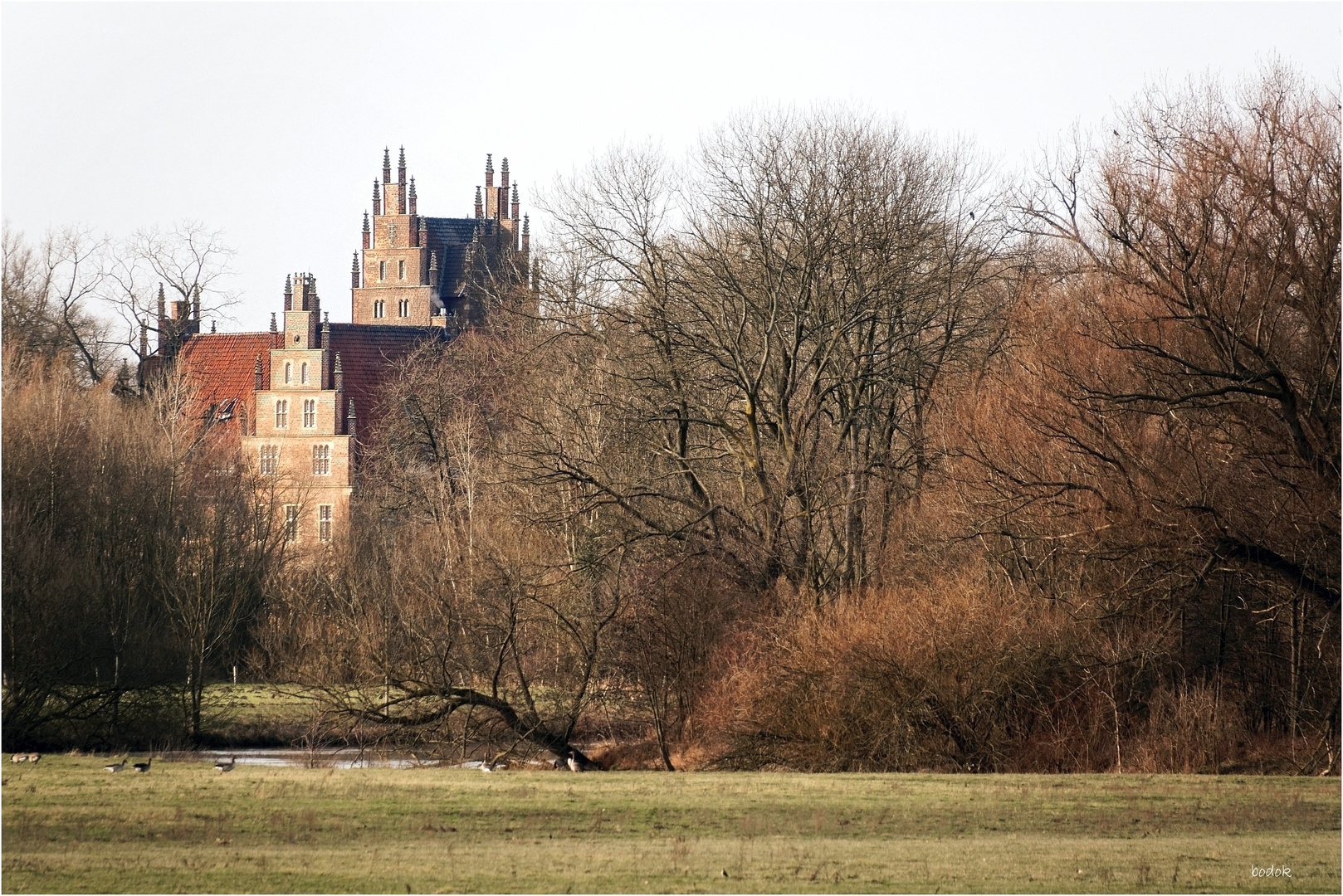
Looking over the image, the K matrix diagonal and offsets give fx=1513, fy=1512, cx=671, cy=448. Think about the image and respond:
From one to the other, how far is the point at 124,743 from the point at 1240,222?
71.2 ft

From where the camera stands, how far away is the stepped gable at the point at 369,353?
73750 millimetres

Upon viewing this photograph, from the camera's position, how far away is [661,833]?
13.6 m

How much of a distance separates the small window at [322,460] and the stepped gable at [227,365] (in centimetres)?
757

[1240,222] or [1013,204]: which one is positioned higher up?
[1013,204]

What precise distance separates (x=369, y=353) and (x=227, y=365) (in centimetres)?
839

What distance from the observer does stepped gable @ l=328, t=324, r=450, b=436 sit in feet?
242

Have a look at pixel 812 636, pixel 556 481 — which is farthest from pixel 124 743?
pixel 812 636

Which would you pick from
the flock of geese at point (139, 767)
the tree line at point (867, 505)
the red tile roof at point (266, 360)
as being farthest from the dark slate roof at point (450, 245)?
the flock of geese at point (139, 767)

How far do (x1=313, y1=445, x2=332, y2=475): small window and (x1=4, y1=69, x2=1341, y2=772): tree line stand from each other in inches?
1199

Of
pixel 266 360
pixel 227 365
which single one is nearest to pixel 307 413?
pixel 266 360

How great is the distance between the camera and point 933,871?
1150 cm

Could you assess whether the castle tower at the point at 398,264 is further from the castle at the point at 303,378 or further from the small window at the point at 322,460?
the small window at the point at 322,460

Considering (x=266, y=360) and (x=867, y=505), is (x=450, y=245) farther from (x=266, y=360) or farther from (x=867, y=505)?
(x=867, y=505)

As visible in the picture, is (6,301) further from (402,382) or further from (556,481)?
(556,481)
